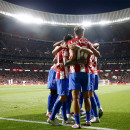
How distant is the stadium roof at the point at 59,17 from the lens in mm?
44312

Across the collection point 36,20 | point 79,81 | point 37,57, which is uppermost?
point 36,20

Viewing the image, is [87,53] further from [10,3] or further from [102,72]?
[102,72]

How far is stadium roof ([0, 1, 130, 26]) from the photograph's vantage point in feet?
145

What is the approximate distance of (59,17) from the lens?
52500 mm

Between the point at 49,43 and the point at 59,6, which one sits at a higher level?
the point at 59,6

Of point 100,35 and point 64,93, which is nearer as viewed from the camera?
point 64,93

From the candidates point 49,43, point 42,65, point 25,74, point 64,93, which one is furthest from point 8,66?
point 64,93

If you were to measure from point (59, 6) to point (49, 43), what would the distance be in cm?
1265

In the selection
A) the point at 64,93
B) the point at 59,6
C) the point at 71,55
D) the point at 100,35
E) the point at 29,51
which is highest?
the point at 59,6

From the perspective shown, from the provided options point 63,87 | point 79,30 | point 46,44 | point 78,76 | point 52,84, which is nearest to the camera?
point 78,76

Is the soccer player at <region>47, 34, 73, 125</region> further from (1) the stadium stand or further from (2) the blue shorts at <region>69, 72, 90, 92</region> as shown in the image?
(1) the stadium stand

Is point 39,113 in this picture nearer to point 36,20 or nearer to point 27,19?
point 27,19

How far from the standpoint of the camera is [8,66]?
163 feet

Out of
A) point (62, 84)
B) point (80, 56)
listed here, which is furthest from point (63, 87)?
point (80, 56)
